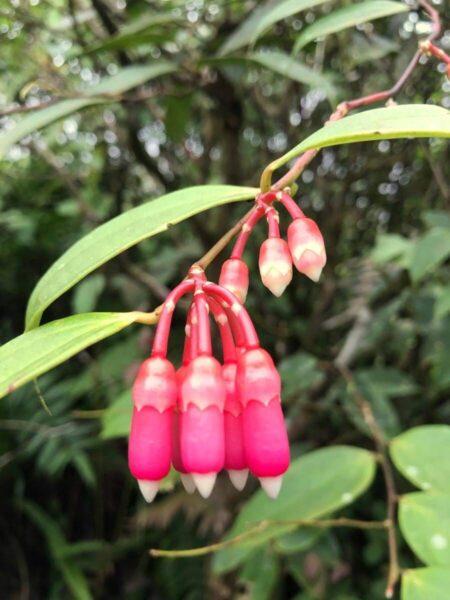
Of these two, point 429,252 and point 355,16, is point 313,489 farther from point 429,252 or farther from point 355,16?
point 355,16

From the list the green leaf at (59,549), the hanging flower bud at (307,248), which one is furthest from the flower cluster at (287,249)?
the green leaf at (59,549)

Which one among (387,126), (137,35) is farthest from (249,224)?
(137,35)

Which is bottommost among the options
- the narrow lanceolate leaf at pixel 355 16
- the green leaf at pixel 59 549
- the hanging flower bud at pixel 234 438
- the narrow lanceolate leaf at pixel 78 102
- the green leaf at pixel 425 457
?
the green leaf at pixel 59 549

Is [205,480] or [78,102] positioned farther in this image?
[78,102]

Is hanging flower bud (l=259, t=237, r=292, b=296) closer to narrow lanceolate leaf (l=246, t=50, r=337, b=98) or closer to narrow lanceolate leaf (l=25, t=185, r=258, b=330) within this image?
narrow lanceolate leaf (l=25, t=185, r=258, b=330)

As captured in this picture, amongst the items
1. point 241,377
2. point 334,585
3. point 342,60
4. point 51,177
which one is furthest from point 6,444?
point 241,377

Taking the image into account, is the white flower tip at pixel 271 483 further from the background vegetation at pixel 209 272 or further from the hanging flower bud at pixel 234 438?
the background vegetation at pixel 209 272

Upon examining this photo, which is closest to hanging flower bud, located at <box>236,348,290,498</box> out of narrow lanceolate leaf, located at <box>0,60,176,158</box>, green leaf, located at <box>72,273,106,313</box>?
narrow lanceolate leaf, located at <box>0,60,176,158</box>

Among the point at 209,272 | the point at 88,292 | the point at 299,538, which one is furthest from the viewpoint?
the point at 88,292

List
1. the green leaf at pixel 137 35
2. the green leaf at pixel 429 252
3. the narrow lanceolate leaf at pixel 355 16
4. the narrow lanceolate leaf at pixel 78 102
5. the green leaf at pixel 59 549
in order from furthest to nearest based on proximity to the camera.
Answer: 1. the green leaf at pixel 59 549
2. the green leaf at pixel 429 252
3. the green leaf at pixel 137 35
4. the narrow lanceolate leaf at pixel 78 102
5. the narrow lanceolate leaf at pixel 355 16
